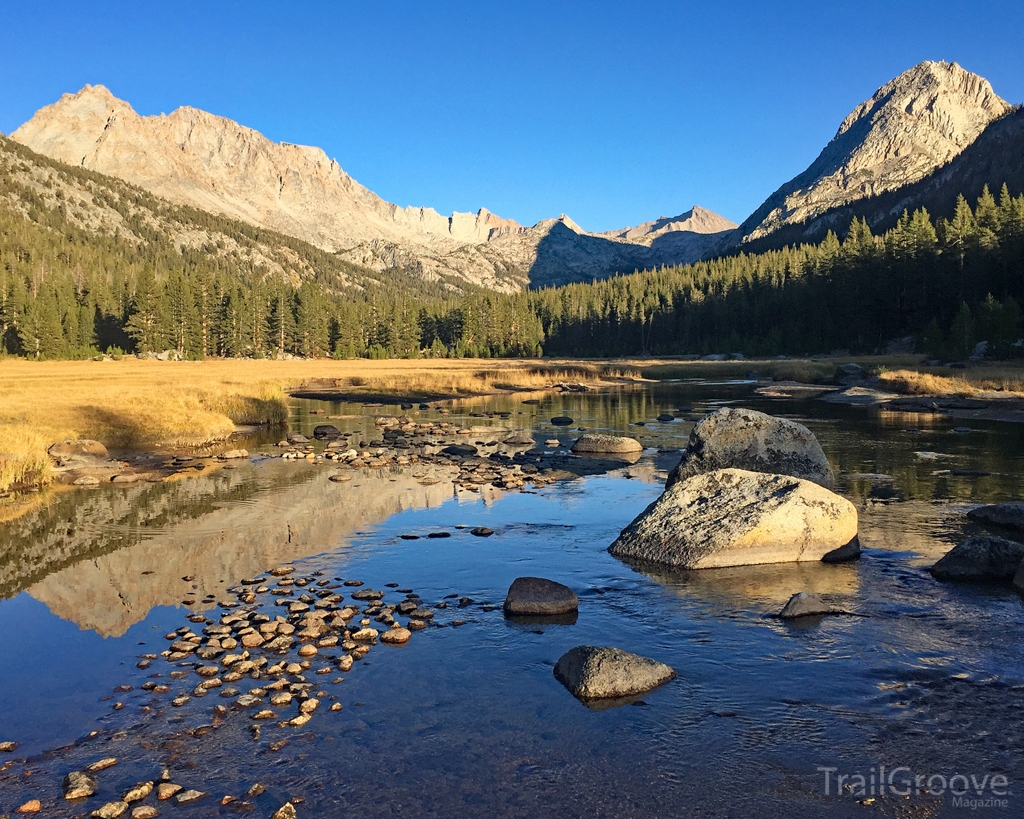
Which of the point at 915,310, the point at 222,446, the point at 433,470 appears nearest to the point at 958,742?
the point at 433,470

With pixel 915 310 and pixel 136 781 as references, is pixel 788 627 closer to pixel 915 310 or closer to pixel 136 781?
pixel 136 781

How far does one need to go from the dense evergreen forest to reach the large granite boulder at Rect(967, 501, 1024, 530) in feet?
213

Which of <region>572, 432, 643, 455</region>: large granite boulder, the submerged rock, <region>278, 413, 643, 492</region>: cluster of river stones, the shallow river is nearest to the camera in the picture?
the shallow river

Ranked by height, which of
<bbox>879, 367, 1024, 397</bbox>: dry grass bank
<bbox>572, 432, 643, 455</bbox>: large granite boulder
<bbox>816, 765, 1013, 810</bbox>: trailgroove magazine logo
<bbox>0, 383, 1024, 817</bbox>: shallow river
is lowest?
<bbox>816, 765, 1013, 810</bbox>: trailgroove magazine logo

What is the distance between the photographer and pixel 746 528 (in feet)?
50.5

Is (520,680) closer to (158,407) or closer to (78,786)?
(78,786)

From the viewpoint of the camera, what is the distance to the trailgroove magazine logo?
719 cm

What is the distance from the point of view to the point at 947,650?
1077 centimetres

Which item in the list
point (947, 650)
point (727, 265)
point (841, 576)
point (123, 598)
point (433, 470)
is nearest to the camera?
point (947, 650)

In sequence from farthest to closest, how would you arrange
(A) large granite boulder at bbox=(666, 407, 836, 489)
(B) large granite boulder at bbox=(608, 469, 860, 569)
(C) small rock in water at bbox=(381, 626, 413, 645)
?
(A) large granite boulder at bbox=(666, 407, 836, 489), (B) large granite boulder at bbox=(608, 469, 860, 569), (C) small rock in water at bbox=(381, 626, 413, 645)

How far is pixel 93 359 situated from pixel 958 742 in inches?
5347

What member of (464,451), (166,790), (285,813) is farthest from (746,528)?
(464,451)

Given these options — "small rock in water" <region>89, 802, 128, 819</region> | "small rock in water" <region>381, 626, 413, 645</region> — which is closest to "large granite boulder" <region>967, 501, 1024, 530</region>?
"small rock in water" <region>381, 626, 413, 645</region>

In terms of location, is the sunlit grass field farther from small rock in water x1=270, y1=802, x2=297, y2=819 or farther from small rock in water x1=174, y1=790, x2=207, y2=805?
small rock in water x1=270, y1=802, x2=297, y2=819
